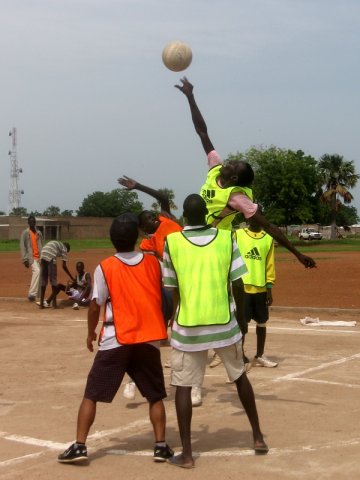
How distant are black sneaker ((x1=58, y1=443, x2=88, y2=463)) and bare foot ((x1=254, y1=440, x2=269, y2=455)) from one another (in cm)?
127

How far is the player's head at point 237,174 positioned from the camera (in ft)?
22.3

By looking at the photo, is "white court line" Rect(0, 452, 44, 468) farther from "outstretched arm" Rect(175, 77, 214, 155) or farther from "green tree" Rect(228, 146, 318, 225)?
"green tree" Rect(228, 146, 318, 225)

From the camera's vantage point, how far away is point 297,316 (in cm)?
1484

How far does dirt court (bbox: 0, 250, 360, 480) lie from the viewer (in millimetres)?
5535

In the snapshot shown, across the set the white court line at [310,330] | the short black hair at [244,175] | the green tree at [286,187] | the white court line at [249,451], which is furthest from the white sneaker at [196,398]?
the green tree at [286,187]

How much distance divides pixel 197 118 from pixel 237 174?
1.14 m

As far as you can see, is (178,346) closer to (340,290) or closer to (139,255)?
(139,255)

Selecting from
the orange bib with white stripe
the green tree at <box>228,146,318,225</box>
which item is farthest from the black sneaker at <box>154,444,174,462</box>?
the green tree at <box>228,146,318,225</box>

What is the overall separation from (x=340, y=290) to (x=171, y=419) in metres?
13.8

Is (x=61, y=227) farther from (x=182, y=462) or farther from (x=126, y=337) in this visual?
(x=182, y=462)

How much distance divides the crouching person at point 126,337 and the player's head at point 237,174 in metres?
1.40

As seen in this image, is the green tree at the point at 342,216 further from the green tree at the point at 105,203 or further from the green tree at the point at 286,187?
the green tree at the point at 105,203

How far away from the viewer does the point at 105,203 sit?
15450 centimetres

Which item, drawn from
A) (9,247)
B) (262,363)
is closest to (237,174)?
(262,363)
